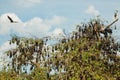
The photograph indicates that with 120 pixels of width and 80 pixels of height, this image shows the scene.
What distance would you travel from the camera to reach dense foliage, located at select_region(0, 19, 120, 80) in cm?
1526

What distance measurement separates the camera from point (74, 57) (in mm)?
15383

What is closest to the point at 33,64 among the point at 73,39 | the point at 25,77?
the point at 25,77

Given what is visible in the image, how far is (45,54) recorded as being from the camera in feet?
53.4

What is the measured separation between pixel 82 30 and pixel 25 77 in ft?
10.4

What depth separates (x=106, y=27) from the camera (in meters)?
16.7

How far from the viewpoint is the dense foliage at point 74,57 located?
15.3 metres

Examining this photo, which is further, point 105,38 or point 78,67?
point 105,38

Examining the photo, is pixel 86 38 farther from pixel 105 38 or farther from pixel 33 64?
pixel 33 64

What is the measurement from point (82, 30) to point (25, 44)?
2.54 m

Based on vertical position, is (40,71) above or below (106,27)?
below

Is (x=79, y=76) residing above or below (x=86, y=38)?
below

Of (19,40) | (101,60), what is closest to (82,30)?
(101,60)

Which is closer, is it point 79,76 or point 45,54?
point 79,76

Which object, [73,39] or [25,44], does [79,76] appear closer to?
[73,39]
